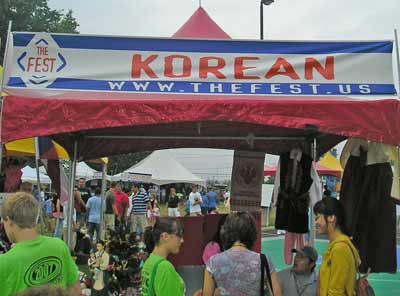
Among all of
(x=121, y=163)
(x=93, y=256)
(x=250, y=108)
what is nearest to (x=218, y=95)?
(x=250, y=108)

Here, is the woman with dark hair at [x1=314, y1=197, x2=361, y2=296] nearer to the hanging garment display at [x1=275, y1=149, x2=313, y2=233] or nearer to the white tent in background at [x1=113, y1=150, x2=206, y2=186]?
the hanging garment display at [x1=275, y1=149, x2=313, y2=233]

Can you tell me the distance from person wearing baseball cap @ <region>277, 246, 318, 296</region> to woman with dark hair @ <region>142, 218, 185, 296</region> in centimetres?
136

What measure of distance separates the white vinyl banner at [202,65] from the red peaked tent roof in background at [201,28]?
169 cm

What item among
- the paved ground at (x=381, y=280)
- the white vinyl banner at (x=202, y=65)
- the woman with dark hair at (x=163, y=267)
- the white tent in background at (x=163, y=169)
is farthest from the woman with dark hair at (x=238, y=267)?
the white tent in background at (x=163, y=169)

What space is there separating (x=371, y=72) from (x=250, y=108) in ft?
5.24

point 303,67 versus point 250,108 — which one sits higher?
point 303,67

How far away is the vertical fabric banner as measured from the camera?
7.33m

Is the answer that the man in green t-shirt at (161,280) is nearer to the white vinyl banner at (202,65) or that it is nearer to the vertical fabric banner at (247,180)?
the white vinyl banner at (202,65)

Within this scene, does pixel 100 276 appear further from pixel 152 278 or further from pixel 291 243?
pixel 152 278

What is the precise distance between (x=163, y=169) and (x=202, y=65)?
21.3m

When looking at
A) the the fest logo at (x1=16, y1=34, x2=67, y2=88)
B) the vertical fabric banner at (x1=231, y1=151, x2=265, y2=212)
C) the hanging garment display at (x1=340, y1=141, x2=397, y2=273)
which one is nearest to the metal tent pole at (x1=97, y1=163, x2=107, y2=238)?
the vertical fabric banner at (x1=231, y1=151, x2=265, y2=212)

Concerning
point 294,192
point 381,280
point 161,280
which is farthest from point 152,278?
point 381,280

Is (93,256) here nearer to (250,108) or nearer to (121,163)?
(250,108)

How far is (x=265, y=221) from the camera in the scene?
22.3 m
